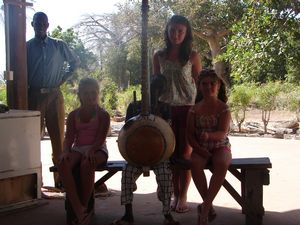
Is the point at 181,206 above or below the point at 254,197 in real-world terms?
below

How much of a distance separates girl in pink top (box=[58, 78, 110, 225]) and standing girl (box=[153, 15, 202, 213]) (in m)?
0.54

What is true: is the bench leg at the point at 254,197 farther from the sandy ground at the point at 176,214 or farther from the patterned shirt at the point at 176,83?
the patterned shirt at the point at 176,83

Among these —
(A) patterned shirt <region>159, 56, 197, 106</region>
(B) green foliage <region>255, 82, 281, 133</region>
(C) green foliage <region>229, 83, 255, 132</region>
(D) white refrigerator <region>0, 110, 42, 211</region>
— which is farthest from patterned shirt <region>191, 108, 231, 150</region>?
(C) green foliage <region>229, 83, 255, 132</region>

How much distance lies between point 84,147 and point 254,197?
4.45 feet

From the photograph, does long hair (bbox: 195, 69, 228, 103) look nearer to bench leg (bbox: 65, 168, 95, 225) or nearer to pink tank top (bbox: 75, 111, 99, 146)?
pink tank top (bbox: 75, 111, 99, 146)

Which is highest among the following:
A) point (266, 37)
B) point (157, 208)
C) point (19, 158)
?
point (266, 37)

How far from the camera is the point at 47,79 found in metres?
4.71

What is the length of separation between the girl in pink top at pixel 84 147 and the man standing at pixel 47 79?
96cm

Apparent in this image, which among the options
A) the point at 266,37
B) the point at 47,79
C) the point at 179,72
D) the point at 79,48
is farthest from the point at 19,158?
the point at 79,48

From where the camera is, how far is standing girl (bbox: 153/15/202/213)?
383 cm

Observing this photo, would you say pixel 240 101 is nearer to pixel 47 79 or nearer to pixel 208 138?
pixel 47 79

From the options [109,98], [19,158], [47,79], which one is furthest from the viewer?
[109,98]

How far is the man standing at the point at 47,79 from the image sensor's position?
15.4ft

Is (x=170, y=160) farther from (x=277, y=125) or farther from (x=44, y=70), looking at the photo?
(x=277, y=125)
